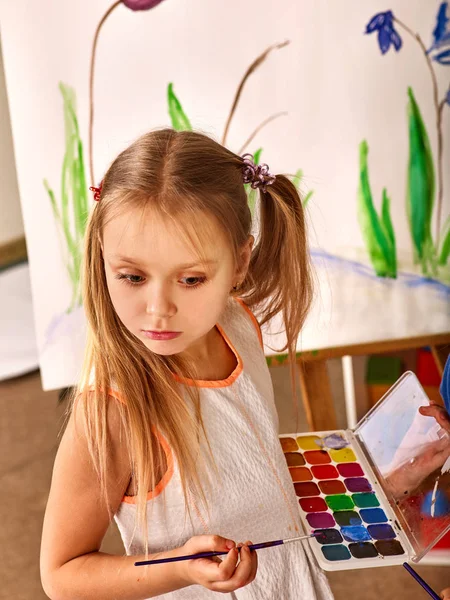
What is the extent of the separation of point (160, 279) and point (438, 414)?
49 centimetres

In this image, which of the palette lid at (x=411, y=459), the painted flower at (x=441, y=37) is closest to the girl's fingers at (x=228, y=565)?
the palette lid at (x=411, y=459)

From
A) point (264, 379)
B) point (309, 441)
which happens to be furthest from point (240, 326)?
point (309, 441)

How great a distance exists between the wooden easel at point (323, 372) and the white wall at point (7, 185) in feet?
2.74

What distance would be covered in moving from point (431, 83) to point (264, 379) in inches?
30.6

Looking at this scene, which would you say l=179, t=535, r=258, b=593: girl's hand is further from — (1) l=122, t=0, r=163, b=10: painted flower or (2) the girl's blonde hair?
(1) l=122, t=0, r=163, b=10: painted flower

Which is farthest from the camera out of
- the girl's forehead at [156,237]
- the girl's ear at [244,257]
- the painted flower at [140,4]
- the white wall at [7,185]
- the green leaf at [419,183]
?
the white wall at [7,185]

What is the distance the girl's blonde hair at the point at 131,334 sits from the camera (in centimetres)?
76

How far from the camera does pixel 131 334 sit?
0.85m

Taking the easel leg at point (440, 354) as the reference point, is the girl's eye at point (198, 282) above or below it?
above

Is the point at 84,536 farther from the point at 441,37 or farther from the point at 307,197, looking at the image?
the point at 441,37

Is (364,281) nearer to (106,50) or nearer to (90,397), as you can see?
(106,50)

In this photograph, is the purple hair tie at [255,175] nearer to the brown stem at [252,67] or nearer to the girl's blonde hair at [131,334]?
the girl's blonde hair at [131,334]

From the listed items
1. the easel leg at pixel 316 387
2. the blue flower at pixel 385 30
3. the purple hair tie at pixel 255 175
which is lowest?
the easel leg at pixel 316 387

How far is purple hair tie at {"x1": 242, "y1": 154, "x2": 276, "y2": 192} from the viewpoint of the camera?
0.86m
